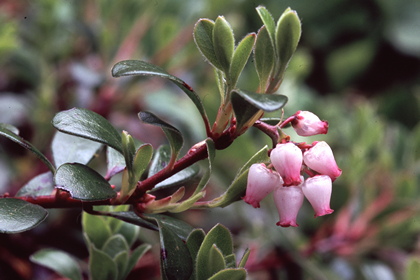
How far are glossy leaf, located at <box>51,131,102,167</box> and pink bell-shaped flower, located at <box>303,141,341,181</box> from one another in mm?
267

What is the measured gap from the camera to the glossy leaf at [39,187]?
1.97 feet

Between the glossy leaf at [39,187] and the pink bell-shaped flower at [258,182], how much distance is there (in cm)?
24

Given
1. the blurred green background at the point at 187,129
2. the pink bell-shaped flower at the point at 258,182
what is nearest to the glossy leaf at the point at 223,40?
the pink bell-shaped flower at the point at 258,182

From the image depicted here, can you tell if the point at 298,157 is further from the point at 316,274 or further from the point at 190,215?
the point at 190,215

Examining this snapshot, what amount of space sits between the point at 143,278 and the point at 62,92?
0.62m

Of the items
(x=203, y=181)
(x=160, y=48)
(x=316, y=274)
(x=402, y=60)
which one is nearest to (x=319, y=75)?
(x=402, y=60)

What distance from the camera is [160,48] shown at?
4.36 ft

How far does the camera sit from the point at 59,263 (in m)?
0.68

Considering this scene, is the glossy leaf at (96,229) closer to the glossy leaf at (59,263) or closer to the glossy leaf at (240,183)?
the glossy leaf at (59,263)

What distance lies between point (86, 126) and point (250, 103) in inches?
6.5

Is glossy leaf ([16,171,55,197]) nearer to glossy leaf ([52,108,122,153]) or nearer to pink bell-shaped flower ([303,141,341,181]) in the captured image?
glossy leaf ([52,108,122,153])

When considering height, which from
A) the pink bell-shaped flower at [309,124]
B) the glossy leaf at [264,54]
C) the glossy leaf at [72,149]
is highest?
the glossy leaf at [264,54]

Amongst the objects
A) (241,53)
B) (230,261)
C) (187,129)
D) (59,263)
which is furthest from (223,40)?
(187,129)

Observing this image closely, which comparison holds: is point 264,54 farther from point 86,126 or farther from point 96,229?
point 96,229
